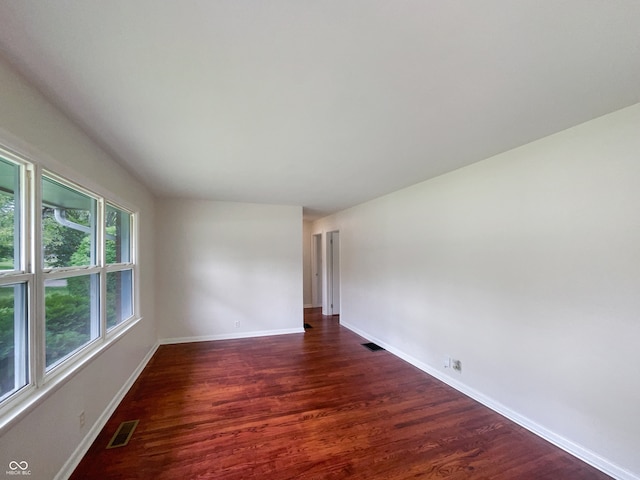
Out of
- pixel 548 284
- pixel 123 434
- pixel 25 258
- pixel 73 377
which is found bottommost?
pixel 123 434

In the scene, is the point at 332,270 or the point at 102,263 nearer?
the point at 102,263

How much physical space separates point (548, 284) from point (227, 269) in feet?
13.9

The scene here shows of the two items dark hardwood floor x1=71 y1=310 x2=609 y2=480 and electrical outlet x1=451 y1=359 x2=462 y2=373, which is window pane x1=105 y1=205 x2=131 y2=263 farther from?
electrical outlet x1=451 y1=359 x2=462 y2=373

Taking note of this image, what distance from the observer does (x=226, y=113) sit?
1.75 meters

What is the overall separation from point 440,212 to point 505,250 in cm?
88

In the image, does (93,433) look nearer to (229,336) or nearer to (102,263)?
(102,263)

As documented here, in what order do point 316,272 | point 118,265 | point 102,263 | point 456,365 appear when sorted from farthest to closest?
point 316,272 → point 456,365 → point 118,265 → point 102,263

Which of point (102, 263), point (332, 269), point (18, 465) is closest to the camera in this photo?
point (18, 465)

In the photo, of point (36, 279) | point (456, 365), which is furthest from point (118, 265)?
point (456, 365)

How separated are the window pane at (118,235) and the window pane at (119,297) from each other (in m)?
0.17

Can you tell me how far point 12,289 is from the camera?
1.38m

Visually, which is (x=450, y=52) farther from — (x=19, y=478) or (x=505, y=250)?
(x=19, y=478)

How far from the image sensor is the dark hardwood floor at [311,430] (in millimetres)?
1802

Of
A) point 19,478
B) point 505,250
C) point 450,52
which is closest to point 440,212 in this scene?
point 505,250
